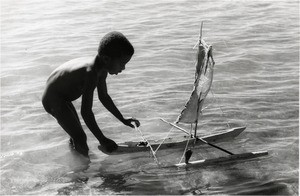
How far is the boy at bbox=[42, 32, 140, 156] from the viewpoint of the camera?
4371mm

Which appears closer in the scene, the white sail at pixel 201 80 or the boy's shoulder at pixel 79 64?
the boy's shoulder at pixel 79 64

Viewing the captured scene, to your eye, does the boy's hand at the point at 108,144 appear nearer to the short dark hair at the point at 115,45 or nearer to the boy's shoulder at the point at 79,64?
the boy's shoulder at the point at 79,64

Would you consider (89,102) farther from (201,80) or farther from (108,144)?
(201,80)

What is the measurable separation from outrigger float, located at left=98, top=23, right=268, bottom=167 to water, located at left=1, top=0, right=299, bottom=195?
0.35 ft

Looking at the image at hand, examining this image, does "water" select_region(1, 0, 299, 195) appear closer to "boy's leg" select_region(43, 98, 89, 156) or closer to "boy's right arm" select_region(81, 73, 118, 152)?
"boy's leg" select_region(43, 98, 89, 156)

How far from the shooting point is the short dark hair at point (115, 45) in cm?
432

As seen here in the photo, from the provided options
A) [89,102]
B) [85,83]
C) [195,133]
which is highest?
[85,83]

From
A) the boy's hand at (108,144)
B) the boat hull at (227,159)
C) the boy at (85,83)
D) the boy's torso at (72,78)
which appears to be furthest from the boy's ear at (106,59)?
the boat hull at (227,159)

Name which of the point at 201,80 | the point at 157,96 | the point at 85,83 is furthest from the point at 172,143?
the point at 157,96

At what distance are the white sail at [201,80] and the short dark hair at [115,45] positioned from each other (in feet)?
3.24

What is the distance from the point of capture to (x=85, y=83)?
453 cm

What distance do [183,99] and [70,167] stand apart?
2.90 m

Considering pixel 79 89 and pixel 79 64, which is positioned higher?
pixel 79 64

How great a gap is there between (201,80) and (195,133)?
79cm
